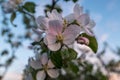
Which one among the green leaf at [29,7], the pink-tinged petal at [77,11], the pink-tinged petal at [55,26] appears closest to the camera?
the pink-tinged petal at [55,26]

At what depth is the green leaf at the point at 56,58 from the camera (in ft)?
4.94

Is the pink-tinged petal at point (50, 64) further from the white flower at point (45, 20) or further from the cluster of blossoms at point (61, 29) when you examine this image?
the white flower at point (45, 20)

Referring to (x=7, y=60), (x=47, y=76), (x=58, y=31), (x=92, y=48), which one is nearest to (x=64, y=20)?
(x=58, y=31)

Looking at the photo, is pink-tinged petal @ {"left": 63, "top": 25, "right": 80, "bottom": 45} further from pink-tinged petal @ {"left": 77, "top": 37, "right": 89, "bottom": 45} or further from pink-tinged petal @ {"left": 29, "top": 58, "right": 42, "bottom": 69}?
pink-tinged petal @ {"left": 29, "top": 58, "right": 42, "bottom": 69}

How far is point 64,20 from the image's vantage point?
151 centimetres


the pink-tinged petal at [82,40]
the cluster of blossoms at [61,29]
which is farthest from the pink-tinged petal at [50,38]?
the pink-tinged petal at [82,40]

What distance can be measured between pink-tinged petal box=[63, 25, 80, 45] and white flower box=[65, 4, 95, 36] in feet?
0.16

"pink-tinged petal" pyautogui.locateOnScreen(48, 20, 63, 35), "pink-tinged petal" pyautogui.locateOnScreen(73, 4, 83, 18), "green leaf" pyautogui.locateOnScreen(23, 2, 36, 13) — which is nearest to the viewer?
"pink-tinged petal" pyautogui.locateOnScreen(48, 20, 63, 35)

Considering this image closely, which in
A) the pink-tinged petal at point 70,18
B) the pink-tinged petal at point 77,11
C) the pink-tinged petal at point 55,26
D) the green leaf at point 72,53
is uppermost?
the pink-tinged petal at point 77,11

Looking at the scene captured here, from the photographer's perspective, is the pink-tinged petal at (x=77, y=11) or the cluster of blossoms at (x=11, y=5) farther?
the cluster of blossoms at (x=11, y=5)

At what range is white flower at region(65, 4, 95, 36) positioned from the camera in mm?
1524

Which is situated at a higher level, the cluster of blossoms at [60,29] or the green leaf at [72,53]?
the cluster of blossoms at [60,29]

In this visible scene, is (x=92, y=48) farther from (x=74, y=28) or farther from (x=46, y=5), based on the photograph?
(x=46, y=5)

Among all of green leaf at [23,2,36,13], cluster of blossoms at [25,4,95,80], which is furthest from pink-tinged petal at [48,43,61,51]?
green leaf at [23,2,36,13]
